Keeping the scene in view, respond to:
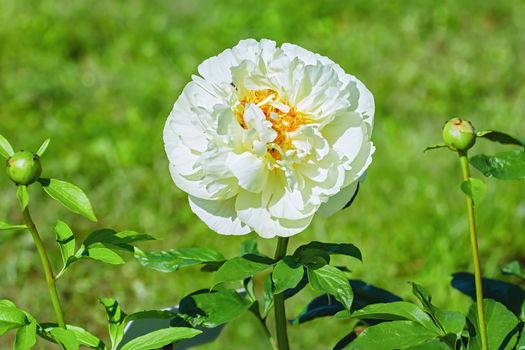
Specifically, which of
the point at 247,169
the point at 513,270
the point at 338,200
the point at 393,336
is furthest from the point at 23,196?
the point at 513,270

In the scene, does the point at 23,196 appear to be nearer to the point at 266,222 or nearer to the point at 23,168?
the point at 23,168

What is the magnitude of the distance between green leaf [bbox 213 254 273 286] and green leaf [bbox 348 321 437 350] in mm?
154

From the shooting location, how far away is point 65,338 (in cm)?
103

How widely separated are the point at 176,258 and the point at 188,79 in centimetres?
245

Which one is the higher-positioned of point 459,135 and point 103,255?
point 459,135

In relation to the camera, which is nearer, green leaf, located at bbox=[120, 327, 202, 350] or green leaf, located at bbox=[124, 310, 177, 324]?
green leaf, located at bbox=[120, 327, 202, 350]

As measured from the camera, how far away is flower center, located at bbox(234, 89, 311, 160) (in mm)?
1038

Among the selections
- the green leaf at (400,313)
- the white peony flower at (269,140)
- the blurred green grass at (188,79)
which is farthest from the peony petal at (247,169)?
the blurred green grass at (188,79)

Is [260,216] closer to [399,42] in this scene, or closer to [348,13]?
[399,42]

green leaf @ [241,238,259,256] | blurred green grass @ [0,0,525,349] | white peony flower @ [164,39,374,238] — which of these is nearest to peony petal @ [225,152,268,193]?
white peony flower @ [164,39,374,238]

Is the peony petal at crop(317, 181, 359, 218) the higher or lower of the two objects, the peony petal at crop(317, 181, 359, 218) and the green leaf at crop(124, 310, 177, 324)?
the higher

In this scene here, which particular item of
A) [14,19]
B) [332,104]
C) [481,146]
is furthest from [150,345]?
[14,19]

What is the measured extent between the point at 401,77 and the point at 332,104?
2583 mm

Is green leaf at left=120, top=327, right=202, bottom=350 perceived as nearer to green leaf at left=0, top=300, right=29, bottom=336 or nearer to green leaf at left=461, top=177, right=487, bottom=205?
green leaf at left=0, top=300, right=29, bottom=336
